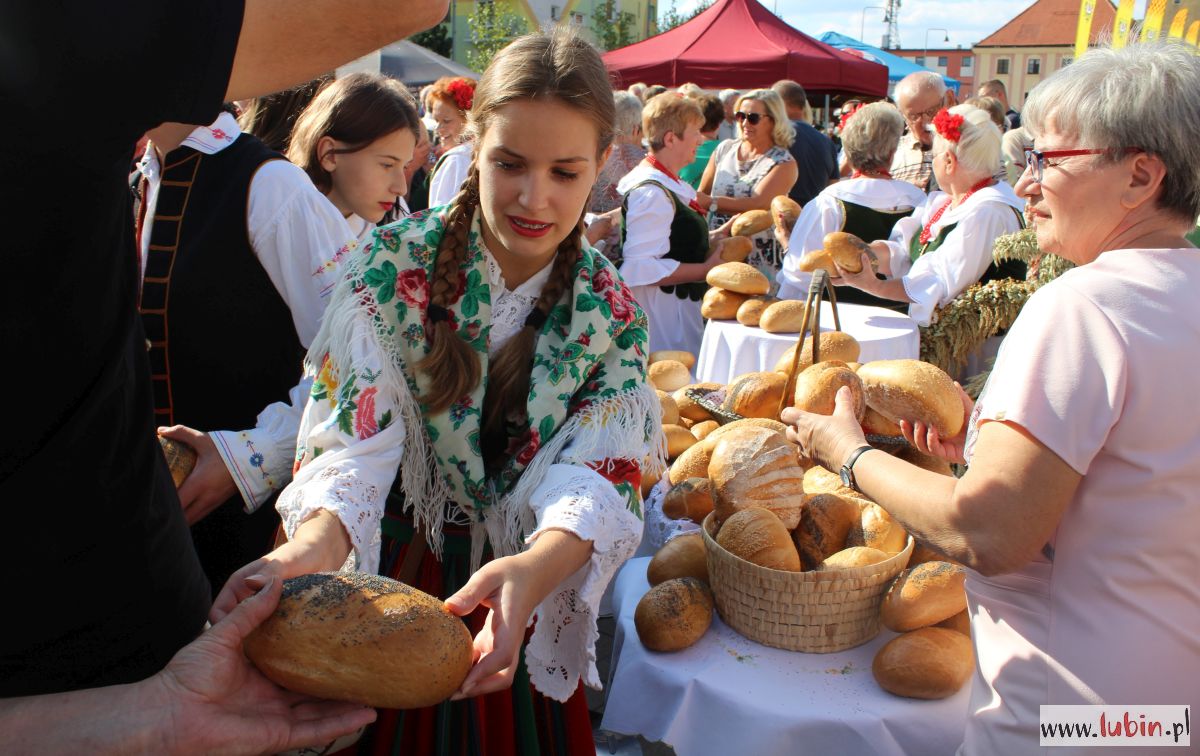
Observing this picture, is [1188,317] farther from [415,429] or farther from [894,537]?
[415,429]

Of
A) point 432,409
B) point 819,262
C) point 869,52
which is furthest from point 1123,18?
point 869,52

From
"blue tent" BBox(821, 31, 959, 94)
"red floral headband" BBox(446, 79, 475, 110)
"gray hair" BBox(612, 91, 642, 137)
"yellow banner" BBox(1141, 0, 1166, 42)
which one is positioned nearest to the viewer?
"yellow banner" BBox(1141, 0, 1166, 42)

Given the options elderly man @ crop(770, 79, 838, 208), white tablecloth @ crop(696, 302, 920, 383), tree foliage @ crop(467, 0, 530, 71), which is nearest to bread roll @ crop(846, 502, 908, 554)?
white tablecloth @ crop(696, 302, 920, 383)

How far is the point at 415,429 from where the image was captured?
5.22 ft

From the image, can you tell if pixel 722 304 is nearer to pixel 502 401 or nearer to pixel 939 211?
pixel 939 211

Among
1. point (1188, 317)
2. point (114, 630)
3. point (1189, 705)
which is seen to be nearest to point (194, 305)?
point (114, 630)

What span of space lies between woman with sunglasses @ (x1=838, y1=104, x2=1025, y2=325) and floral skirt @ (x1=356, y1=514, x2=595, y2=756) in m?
3.07

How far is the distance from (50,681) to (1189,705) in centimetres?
156

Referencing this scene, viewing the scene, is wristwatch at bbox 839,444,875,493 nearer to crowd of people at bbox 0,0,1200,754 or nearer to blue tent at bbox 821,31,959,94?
crowd of people at bbox 0,0,1200,754

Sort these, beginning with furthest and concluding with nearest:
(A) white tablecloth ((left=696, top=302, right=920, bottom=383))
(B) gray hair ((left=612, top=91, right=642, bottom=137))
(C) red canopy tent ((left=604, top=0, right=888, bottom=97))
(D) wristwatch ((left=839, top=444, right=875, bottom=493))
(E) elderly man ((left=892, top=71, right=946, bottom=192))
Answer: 1. (C) red canopy tent ((left=604, top=0, right=888, bottom=97))
2. (B) gray hair ((left=612, top=91, right=642, bottom=137))
3. (E) elderly man ((left=892, top=71, right=946, bottom=192))
4. (A) white tablecloth ((left=696, top=302, right=920, bottom=383))
5. (D) wristwatch ((left=839, top=444, right=875, bottom=493))

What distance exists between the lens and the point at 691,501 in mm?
2498

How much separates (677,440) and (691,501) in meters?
0.45

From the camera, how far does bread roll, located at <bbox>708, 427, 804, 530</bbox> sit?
212 cm

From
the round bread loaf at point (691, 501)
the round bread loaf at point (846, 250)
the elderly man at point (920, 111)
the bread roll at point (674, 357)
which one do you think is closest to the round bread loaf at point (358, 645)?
the round bread loaf at point (691, 501)
